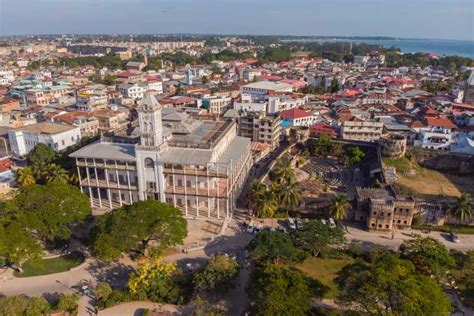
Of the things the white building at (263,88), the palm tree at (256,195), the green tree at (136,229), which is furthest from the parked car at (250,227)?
the white building at (263,88)

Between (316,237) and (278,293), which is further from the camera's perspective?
(316,237)

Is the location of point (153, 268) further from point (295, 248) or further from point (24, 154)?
point (24, 154)

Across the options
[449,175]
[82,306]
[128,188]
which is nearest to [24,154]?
[128,188]

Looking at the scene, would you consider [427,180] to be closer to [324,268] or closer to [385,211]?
[385,211]

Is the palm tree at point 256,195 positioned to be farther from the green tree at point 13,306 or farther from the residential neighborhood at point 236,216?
the green tree at point 13,306

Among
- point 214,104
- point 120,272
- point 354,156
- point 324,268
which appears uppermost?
point 214,104

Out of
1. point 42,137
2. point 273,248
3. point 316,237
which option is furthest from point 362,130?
point 42,137

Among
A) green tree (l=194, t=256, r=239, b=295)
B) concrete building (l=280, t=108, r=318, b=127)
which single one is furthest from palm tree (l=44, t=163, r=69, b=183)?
concrete building (l=280, t=108, r=318, b=127)
